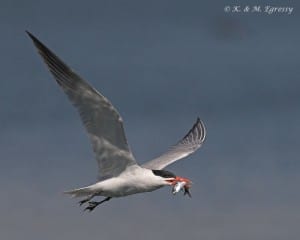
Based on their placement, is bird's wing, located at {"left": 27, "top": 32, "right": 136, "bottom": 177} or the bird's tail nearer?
bird's wing, located at {"left": 27, "top": 32, "right": 136, "bottom": 177}

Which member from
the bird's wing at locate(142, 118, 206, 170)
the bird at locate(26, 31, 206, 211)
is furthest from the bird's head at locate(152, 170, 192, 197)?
the bird's wing at locate(142, 118, 206, 170)

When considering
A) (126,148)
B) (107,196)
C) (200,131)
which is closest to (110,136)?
(126,148)

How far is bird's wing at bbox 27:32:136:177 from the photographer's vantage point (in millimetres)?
20250

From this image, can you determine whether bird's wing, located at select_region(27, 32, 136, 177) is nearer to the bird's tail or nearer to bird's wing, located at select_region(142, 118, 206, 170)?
the bird's tail

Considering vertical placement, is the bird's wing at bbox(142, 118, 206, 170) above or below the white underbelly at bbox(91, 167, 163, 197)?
above

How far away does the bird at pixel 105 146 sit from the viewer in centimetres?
A: 2031

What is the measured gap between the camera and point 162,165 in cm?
2489

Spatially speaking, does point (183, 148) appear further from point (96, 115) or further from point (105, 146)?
point (96, 115)

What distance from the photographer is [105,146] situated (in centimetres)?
2153

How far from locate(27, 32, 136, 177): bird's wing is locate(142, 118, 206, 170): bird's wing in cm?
307

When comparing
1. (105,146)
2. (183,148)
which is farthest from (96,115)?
(183,148)

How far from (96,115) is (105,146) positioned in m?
1.10

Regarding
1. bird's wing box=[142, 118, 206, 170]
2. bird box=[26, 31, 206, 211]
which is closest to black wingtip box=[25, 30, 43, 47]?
bird box=[26, 31, 206, 211]

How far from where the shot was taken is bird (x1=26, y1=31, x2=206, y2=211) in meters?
20.3
